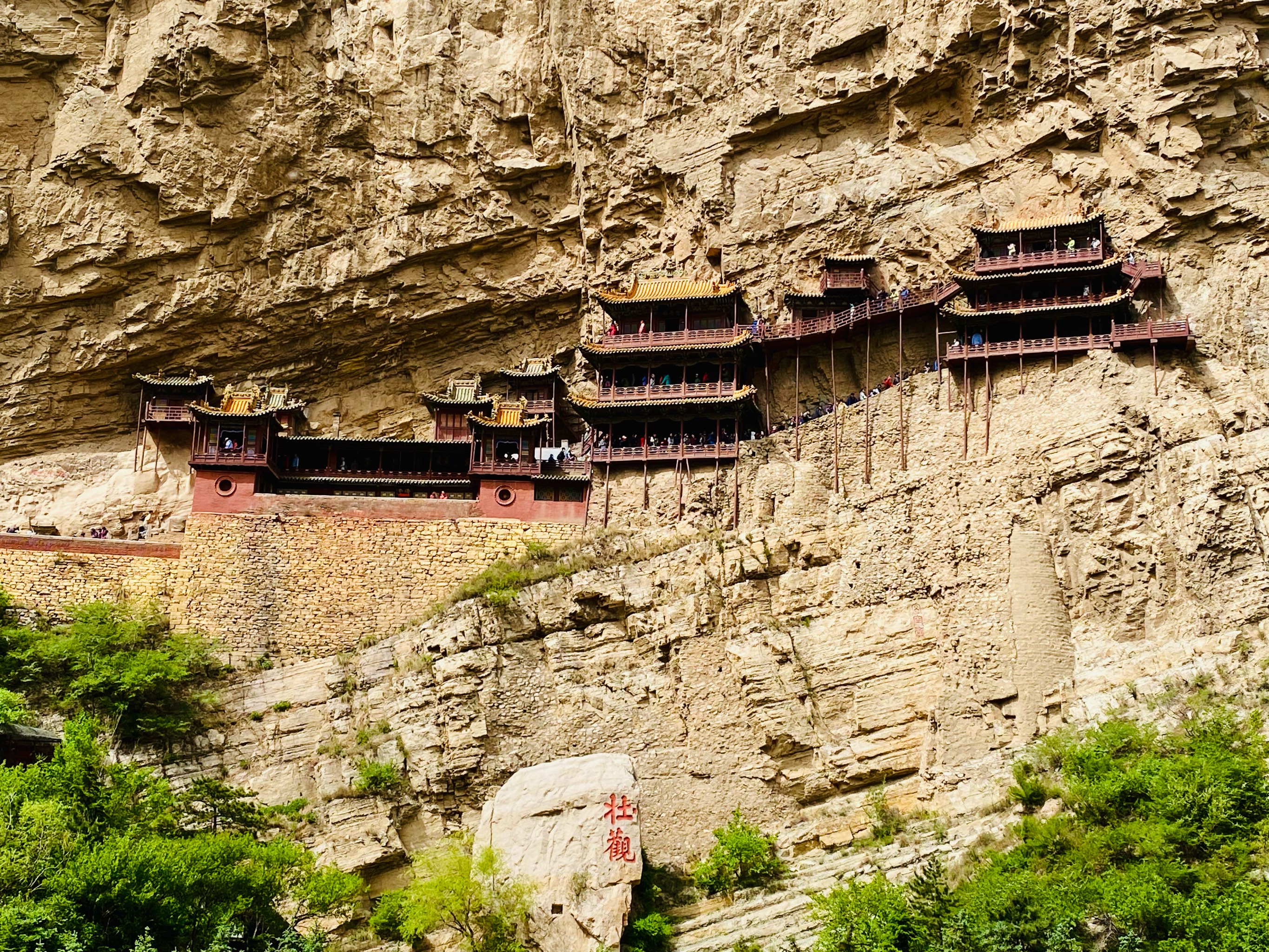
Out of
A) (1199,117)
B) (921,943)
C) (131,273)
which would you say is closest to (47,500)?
(131,273)

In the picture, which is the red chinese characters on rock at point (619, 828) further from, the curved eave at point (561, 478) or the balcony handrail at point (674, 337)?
the balcony handrail at point (674, 337)

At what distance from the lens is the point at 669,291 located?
4359 centimetres

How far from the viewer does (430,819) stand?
3291 cm

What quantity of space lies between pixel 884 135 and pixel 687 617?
17900 mm

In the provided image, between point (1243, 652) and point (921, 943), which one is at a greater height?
point (1243, 652)

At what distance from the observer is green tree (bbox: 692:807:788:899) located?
1162 inches

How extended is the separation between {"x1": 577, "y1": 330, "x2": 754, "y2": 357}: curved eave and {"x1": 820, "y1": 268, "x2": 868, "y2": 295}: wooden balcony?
264 cm

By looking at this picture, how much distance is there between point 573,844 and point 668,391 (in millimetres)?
16615

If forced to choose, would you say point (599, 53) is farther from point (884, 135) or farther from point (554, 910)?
point (554, 910)

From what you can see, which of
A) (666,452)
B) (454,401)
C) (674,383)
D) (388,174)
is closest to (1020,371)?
(666,452)

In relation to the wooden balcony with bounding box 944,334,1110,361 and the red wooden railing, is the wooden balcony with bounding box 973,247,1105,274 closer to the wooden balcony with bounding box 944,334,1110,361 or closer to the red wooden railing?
the wooden balcony with bounding box 944,334,1110,361

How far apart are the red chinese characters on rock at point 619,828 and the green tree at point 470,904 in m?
1.76

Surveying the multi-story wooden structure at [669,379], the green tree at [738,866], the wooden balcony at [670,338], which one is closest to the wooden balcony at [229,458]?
the multi-story wooden structure at [669,379]

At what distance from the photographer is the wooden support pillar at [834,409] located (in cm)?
3866
